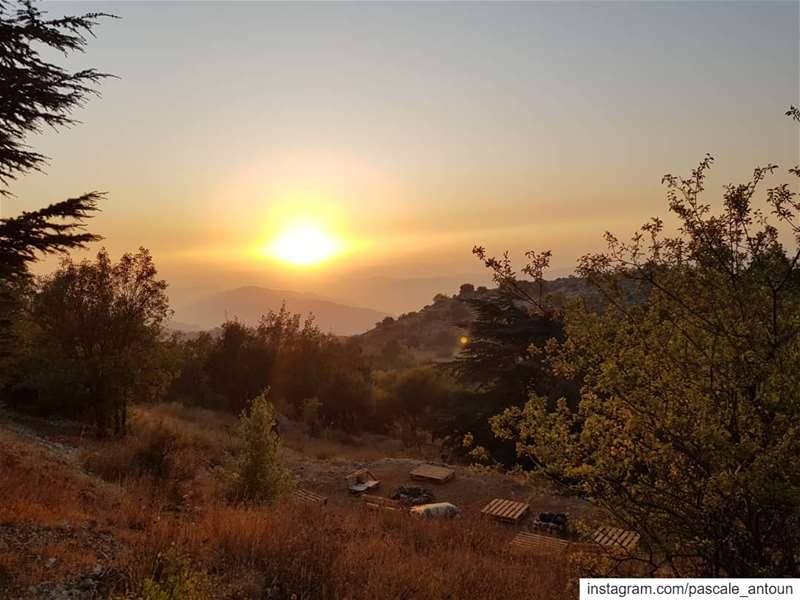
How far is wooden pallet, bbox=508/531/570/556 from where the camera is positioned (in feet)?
38.2

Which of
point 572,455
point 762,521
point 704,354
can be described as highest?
point 704,354

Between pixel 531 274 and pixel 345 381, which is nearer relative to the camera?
pixel 531 274

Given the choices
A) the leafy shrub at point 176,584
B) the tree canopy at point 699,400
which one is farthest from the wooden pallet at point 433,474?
the tree canopy at point 699,400

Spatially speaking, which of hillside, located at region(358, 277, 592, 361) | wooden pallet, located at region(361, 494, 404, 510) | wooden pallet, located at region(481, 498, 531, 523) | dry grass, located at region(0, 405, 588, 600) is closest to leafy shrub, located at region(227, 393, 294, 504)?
dry grass, located at region(0, 405, 588, 600)

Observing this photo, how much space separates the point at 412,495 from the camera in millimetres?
18688

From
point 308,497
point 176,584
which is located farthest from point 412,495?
point 176,584

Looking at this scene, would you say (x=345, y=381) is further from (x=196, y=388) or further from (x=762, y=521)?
(x=762, y=521)

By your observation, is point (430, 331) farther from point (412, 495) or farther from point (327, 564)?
point (327, 564)

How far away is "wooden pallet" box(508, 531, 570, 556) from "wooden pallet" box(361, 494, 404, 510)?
13.8ft

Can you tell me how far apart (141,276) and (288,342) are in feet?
61.0

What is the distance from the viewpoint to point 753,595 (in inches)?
177

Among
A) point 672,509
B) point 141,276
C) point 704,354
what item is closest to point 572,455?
point 672,509

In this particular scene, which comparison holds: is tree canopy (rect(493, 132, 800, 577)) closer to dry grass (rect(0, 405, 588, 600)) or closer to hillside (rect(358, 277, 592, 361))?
dry grass (rect(0, 405, 588, 600))

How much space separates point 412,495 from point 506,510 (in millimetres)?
3597
